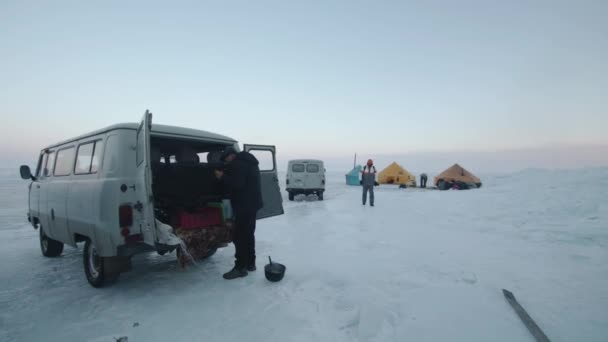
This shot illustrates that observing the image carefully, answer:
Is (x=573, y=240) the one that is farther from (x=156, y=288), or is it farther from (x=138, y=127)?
(x=138, y=127)

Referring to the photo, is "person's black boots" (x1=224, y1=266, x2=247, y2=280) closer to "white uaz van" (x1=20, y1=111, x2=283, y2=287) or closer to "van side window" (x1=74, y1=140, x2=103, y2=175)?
"white uaz van" (x1=20, y1=111, x2=283, y2=287)

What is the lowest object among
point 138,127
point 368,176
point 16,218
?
point 16,218

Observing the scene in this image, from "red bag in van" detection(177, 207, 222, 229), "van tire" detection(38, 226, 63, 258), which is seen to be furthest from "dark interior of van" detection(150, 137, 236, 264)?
"van tire" detection(38, 226, 63, 258)

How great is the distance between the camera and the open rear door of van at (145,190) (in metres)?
3.42

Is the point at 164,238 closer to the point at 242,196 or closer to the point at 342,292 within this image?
the point at 242,196

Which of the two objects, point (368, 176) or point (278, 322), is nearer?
point (278, 322)

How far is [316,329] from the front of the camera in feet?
9.65

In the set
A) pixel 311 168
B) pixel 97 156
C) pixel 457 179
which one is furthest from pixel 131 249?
pixel 457 179

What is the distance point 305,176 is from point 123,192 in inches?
462

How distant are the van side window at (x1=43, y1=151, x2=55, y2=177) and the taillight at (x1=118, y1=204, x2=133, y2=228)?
2.95m

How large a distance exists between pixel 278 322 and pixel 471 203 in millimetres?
11802

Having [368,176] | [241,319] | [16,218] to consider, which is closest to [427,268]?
[241,319]

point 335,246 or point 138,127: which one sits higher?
point 138,127

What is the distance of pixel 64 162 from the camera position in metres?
4.80
